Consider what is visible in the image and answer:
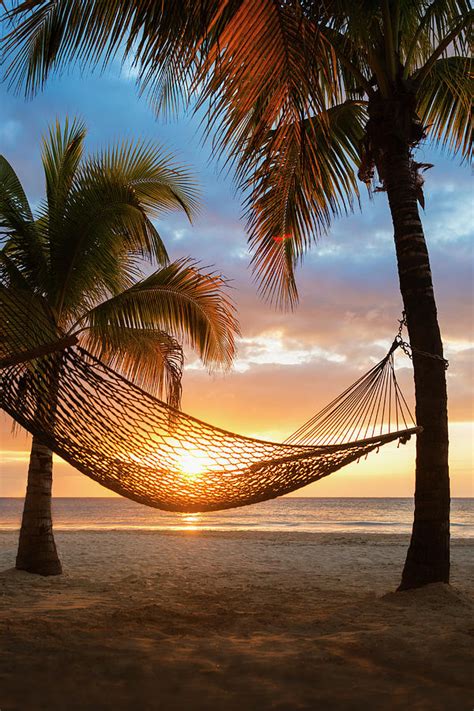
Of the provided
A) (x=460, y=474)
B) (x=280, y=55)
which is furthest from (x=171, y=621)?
(x=460, y=474)

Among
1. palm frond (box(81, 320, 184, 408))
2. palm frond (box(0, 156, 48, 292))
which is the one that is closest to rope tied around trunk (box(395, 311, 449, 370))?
palm frond (box(81, 320, 184, 408))

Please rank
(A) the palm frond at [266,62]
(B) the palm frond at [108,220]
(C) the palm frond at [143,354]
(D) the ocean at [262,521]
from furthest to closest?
1. (D) the ocean at [262,521]
2. (C) the palm frond at [143,354]
3. (B) the palm frond at [108,220]
4. (A) the palm frond at [266,62]

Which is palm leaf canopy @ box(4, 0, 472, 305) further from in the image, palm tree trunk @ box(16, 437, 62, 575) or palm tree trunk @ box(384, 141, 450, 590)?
palm tree trunk @ box(16, 437, 62, 575)

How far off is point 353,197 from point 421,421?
1.88 m

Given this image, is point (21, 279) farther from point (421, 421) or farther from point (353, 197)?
point (421, 421)

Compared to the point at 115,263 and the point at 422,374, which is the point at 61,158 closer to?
the point at 115,263

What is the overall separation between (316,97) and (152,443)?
175cm

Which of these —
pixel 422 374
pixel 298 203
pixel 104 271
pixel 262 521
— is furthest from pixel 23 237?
pixel 262 521

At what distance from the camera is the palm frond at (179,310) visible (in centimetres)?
526

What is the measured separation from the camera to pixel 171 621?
2.98 metres

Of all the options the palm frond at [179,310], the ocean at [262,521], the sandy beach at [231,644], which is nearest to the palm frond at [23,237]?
the palm frond at [179,310]

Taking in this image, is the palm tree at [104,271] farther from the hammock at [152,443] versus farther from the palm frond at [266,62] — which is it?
the palm frond at [266,62]

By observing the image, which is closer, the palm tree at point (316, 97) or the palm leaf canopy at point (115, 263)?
the palm tree at point (316, 97)

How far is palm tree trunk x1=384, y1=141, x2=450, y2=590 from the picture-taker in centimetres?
352
